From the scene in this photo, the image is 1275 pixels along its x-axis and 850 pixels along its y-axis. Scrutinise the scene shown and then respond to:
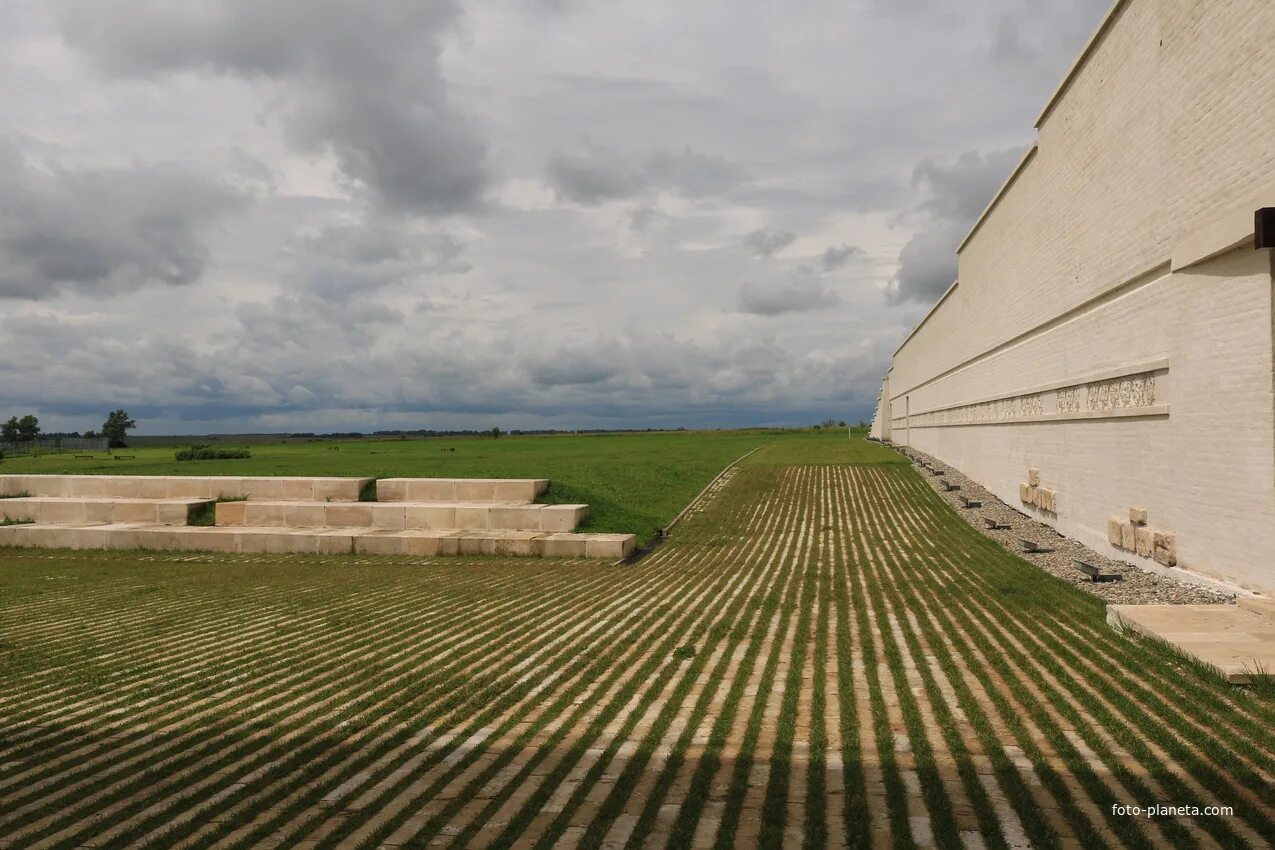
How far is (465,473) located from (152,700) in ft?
54.5

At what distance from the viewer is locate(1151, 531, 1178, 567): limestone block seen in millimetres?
11172

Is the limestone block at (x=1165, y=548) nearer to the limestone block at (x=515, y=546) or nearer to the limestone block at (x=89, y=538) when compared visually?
the limestone block at (x=515, y=546)

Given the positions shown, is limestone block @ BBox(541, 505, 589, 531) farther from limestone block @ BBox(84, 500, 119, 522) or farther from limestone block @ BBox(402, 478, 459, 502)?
limestone block @ BBox(84, 500, 119, 522)

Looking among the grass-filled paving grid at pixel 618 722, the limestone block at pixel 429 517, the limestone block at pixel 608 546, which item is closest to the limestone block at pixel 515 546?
the limestone block at pixel 608 546

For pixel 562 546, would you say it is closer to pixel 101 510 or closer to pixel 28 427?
pixel 101 510

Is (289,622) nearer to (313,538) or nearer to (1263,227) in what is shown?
(313,538)

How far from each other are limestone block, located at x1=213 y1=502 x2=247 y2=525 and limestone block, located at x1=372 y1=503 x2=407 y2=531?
11.8 feet

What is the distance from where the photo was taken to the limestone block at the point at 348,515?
17.8 metres

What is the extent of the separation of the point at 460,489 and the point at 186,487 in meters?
7.57

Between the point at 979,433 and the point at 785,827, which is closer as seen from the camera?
the point at 785,827

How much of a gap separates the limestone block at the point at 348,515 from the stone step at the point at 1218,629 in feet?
48.4

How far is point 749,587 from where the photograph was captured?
37.9 feet

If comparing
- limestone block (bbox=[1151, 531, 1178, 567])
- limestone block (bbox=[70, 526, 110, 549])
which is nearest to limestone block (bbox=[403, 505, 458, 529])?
limestone block (bbox=[70, 526, 110, 549])

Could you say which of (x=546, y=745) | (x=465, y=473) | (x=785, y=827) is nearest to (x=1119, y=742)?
(x=785, y=827)
